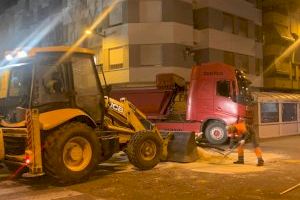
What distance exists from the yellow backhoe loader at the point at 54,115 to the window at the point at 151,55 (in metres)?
18.1

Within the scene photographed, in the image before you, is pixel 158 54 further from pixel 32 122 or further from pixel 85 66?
pixel 32 122

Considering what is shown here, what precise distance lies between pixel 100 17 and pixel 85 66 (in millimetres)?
20580

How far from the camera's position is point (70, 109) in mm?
10422

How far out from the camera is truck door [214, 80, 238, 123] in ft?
63.2

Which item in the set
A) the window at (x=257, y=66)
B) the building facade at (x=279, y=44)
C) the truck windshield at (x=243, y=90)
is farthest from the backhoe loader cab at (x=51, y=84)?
the building facade at (x=279, y=44)

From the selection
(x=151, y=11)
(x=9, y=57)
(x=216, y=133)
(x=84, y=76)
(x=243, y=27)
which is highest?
(x=243, y=27)

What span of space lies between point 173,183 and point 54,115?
2.99 m

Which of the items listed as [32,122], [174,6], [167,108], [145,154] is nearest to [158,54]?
[174,6]

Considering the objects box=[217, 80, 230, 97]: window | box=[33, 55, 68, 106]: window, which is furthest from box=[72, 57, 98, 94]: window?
box=[217, 80, 230, 97]: window

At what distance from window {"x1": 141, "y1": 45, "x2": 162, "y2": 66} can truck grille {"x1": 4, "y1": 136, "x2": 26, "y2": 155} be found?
1976 centimetres

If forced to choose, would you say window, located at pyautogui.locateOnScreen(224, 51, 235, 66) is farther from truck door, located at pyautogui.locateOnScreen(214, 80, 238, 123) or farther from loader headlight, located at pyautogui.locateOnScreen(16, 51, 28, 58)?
loader headlight, located at pyautogui.locateOnScreen(16, 51, 28, 58)

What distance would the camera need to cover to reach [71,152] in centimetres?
1018

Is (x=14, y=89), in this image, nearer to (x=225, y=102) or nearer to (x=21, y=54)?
(x=21, y=54)

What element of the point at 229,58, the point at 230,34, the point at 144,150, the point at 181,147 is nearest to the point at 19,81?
the point at 144,150
